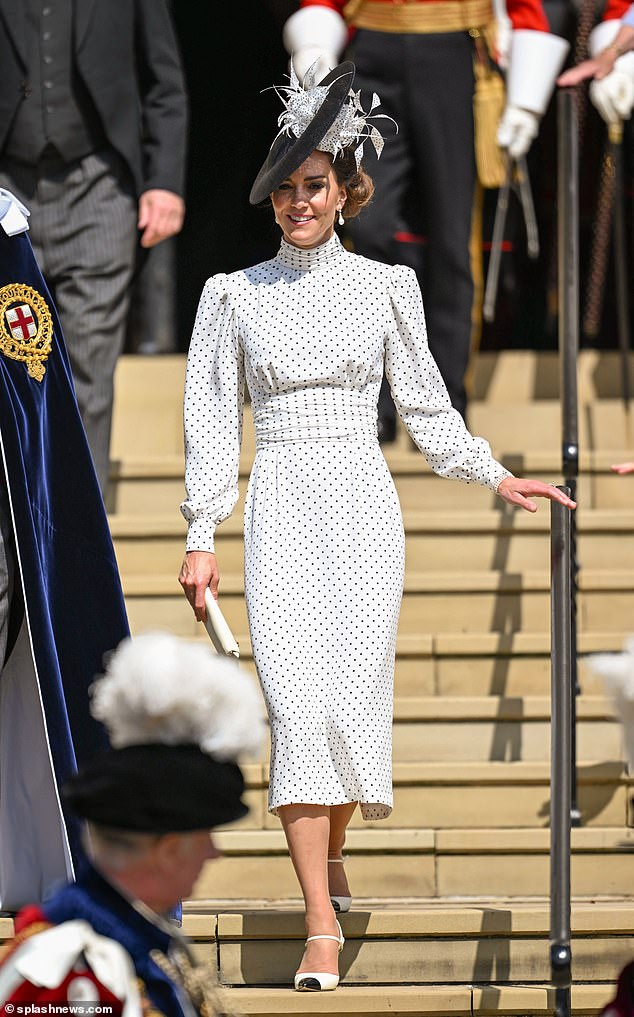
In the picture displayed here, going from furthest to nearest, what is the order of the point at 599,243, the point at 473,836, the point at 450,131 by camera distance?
the point at 599,243
the point at 450,131
the point at 473,836

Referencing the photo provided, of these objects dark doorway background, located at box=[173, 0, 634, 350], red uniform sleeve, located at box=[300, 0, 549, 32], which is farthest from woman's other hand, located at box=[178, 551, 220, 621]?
dark doorway background, located at box=[173, 0, 634, 350]

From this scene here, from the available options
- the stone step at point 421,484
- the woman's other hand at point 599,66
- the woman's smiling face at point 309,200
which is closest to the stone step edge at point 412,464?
the stone step at point 421,484

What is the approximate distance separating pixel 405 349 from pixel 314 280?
0.25 metres

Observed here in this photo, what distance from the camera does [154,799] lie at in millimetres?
2477

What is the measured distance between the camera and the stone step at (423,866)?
4.82 m

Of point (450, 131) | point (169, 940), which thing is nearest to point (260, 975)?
point (169, 940)

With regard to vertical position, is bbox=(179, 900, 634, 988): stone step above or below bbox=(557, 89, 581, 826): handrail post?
below

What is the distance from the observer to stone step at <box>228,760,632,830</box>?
508 cm

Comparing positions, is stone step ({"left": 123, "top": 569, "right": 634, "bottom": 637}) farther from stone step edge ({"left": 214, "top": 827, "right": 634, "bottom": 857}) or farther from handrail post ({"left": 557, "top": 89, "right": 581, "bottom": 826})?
stone step edge ({"left": 214, "top": 827, "right": 634, "bottom": 857})

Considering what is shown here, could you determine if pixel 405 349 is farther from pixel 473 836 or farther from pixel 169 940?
pixel 169 940

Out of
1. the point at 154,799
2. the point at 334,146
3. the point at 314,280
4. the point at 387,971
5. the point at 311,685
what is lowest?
the point at 387,971

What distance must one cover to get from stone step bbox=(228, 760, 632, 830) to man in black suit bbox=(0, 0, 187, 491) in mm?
1216

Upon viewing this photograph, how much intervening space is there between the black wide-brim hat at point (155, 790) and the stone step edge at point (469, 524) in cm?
378

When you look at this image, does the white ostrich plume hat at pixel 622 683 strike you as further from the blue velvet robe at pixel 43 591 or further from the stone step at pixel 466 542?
the stone step at pixel 466 542
